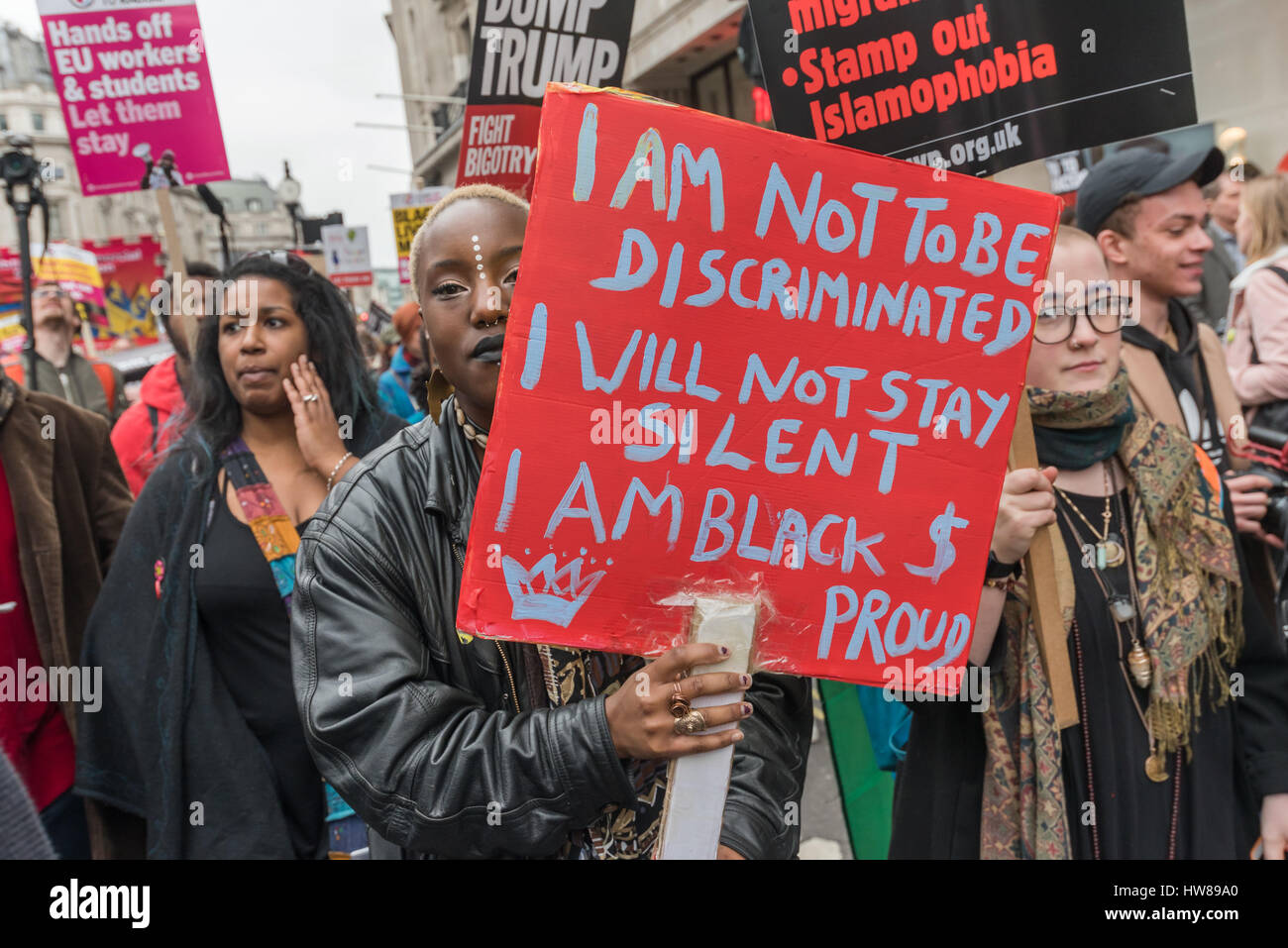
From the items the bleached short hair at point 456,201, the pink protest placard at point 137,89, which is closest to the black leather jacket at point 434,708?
the bleached short hair at point 456,201

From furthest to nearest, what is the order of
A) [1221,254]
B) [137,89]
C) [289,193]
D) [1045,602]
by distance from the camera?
[289,193] → [1221,254] → [137,89] → [1045,602]

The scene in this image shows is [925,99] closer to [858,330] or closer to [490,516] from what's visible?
[858,330]

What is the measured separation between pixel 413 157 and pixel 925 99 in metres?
41.3

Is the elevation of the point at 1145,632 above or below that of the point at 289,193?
below

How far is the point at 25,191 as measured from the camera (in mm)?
4242

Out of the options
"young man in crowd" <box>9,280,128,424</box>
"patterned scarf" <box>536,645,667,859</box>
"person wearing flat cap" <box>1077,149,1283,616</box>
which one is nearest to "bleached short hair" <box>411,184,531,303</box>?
"patterned scarf" <box>536,645,667,859</box>

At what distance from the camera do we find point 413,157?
40438 millimetres

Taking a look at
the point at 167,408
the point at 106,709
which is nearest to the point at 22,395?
the point at 106,709

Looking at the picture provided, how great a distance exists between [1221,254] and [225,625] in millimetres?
5642

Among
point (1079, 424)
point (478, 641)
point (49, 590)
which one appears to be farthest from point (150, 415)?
point (1079, 424)

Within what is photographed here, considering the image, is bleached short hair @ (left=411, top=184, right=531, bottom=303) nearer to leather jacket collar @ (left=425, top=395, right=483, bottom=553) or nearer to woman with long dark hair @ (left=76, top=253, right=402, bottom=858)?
leather jacket collar @ (left=425, top=395, right=483, bottom=553)

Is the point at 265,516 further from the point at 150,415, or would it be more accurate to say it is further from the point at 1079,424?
the point at 150,415

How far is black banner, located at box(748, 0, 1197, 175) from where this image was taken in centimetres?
212

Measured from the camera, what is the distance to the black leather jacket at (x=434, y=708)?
148 cm
